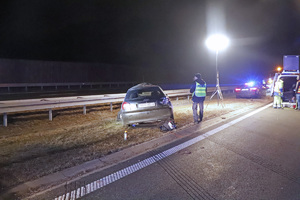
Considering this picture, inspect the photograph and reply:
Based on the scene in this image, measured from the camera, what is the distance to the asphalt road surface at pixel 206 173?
11.7 feet

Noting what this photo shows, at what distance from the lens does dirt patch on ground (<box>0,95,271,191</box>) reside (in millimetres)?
4555

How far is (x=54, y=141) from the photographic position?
6.48 m

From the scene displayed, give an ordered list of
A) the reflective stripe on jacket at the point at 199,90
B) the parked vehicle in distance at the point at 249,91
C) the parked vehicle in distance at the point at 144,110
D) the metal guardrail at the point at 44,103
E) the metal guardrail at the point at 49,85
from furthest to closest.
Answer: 1. the metal guardrail at the point at 49,85
2. the parked vehicle in distance at the point at 249,91
3. the reflective stripe on jacket at the point at 199,90
4. the metal guardrail at the point at 44,103
5. the parked vehicle in distance at the point at 144,110

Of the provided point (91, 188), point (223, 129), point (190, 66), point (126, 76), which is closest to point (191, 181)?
point (91, 188)

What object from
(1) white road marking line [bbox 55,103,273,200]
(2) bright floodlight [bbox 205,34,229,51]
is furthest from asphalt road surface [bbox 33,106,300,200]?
(2) bright floodlight [bbox 205,34,229,51]

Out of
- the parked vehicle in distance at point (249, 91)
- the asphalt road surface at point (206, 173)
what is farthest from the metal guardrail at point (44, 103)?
the parked vehicle in distance at point (249, 91)

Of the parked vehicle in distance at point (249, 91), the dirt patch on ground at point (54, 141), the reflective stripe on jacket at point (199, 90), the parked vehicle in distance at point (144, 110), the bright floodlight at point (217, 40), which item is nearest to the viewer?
the dirt patch on ground at point (54, 141)

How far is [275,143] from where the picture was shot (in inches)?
241

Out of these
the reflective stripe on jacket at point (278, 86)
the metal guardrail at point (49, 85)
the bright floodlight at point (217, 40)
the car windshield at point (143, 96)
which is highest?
the bright floodlight at point (217, 40)

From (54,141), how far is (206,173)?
4335 mm

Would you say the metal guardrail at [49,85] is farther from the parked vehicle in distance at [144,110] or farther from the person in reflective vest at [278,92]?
the person in reflective vest at [278,92]

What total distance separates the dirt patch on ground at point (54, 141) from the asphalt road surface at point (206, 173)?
925 millimetres

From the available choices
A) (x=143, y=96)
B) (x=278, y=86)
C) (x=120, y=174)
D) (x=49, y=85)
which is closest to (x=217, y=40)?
(x=278, y=86)

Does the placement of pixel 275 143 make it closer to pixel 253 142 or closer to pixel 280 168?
pixel 253 142
